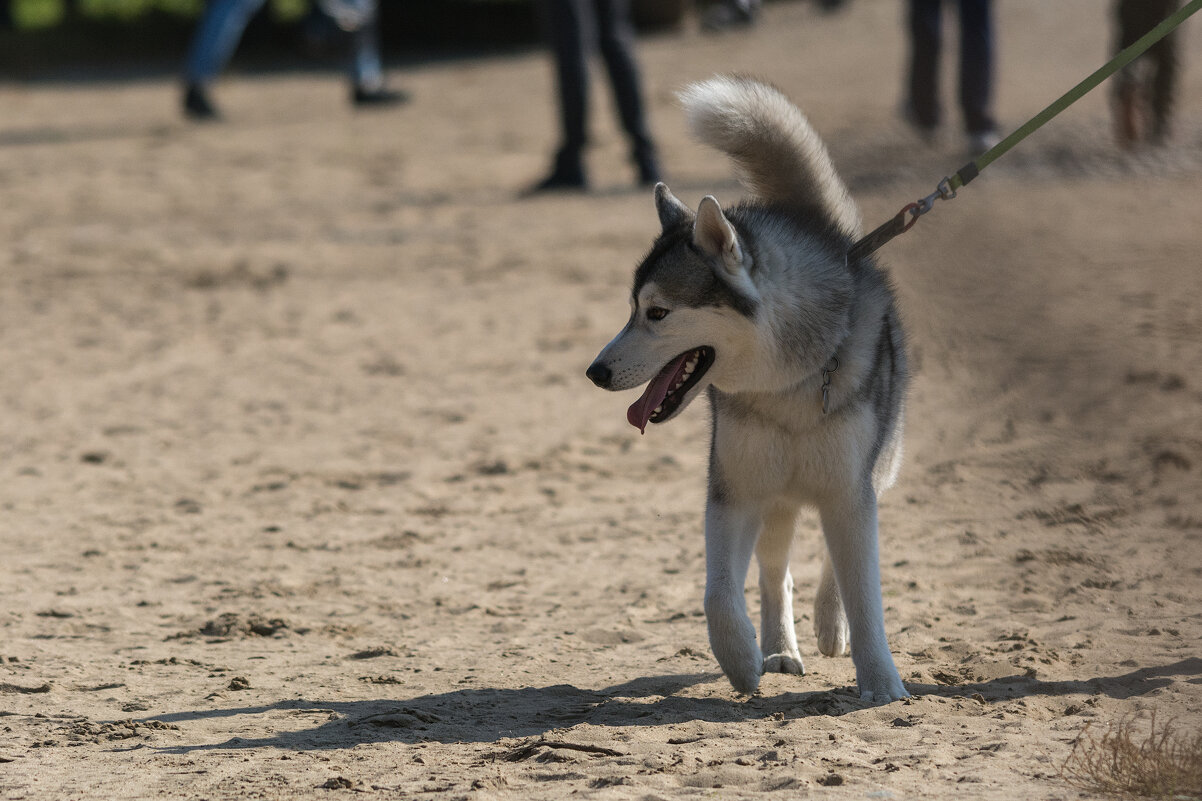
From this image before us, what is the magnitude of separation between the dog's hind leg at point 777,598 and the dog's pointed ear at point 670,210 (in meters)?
0.91

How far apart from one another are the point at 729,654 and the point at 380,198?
345 inches

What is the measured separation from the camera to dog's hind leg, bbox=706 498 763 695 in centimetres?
421

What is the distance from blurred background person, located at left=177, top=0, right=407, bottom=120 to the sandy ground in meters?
2.36

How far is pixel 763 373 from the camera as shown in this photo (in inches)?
161

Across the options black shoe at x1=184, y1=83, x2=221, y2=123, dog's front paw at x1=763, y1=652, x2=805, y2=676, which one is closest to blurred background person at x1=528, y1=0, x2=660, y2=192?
black shoe at x1=184, y1=83, x2=221, y2=123

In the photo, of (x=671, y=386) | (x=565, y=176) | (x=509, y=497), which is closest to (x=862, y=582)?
(x=671, y=386)

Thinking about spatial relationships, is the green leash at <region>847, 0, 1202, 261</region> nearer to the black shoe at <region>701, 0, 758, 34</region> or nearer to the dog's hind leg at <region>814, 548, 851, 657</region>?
the dog's hind leg at <region>814, 548, 851, 657</region>

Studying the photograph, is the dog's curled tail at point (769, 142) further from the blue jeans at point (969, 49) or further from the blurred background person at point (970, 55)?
the blue jeans at point (969, 49)

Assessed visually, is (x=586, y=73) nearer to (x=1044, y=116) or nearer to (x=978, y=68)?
(x=978, y=68)

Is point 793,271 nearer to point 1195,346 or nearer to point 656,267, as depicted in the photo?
point 656,267

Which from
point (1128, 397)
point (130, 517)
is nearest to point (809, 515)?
point (1128, 397)

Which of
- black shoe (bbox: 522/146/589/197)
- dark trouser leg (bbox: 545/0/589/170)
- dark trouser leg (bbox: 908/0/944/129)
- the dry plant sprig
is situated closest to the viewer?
the dry plant sprig

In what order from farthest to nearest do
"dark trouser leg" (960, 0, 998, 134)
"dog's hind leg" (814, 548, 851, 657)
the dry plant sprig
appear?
"dark trouser leg" (960, 0, 998, 134)
"dog's hind leg" (814, 548, 851, 657)
the dry plant sprig

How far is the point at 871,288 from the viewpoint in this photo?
173 inches
